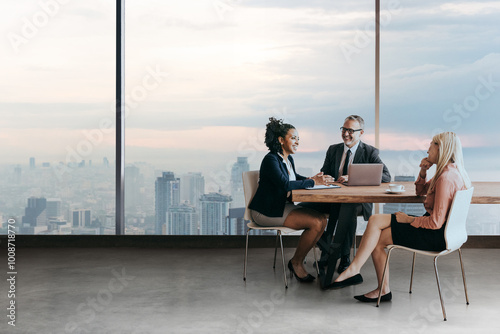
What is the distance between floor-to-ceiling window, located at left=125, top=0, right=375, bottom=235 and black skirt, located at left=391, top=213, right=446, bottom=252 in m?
2.00

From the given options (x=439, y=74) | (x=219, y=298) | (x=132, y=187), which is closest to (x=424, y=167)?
(x=219, y=298)

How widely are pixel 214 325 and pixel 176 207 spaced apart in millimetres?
2489

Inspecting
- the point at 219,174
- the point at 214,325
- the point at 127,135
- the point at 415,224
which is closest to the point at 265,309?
the point at 214,325

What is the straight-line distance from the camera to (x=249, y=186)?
443 centimetres

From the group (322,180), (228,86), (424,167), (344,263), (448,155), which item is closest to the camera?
(448,155)

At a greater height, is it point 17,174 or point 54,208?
point 17,174

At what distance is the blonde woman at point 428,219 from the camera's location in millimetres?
3381

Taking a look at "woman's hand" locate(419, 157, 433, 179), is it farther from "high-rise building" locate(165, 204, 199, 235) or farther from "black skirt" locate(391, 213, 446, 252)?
"high-rise building" locate(165, 204, 199, 235)

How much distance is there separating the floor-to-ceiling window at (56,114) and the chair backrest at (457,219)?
3.45 m

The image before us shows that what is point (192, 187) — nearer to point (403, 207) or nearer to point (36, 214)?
point (36, 214)

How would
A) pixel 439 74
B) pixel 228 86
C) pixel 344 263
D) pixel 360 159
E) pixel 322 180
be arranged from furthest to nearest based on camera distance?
pixel 228 86 < pixel 439 74 < pixel 360 159 < pixel 344 263 < pixel 322 180

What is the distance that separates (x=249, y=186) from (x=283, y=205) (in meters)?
0.35

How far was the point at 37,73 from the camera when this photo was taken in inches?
218

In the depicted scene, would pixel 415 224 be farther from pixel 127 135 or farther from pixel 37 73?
pixel 37 73
